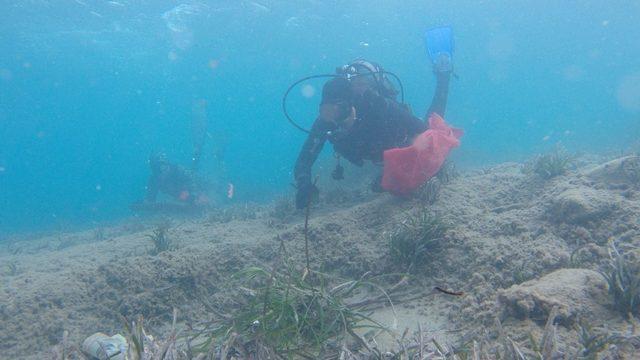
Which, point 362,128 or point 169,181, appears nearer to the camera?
point 362,128

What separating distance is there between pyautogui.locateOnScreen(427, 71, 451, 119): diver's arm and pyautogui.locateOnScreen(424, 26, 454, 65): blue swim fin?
2.38 ft

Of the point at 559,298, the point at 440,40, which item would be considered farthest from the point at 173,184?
the point at 559,298

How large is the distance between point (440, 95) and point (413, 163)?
5312 mm

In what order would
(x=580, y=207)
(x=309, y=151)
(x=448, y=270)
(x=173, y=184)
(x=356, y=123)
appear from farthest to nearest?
(x=173, y=184)
(x=309, y=151)
(x=356, y=123)
(x=580, y=207)
(x=448, y=270)

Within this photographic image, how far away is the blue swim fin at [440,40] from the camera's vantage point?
11078mm

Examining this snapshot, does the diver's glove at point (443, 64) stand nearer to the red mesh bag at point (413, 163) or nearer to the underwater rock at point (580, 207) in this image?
the red mesh bag at point (413, 163)

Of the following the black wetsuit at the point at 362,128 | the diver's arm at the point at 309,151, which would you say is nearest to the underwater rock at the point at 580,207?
the black wetsuit at the point at 362,128

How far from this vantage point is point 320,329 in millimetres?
2928

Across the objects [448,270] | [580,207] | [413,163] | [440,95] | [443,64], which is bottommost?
[448,270]

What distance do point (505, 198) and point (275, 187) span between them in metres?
14.3

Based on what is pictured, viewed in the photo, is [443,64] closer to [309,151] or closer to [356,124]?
[356,124]

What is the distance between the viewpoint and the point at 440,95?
10219 mm

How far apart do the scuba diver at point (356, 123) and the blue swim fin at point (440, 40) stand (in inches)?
181

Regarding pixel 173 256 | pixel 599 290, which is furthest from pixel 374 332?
pixel 173 256
